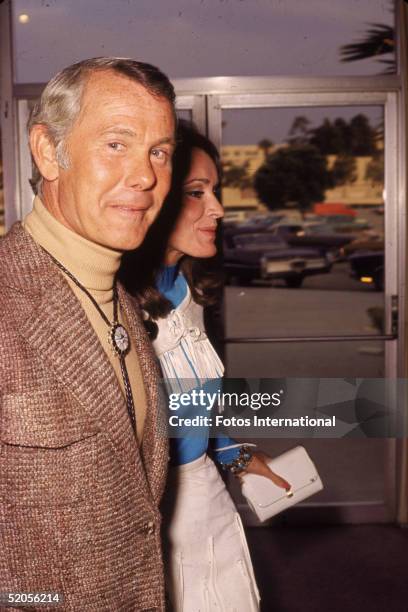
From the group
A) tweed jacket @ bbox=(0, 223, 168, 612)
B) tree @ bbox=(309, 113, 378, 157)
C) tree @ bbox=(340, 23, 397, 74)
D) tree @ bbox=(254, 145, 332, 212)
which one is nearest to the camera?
tweed jacket @ bbox=(0, 223, 168, 612)

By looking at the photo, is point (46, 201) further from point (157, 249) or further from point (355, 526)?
point (355, 526)

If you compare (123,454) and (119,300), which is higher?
(119,300)

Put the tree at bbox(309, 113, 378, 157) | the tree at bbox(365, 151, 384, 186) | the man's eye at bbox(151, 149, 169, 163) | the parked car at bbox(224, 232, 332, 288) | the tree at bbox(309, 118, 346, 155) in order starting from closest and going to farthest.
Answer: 1. the man's eye at bbox(151, 149, 169, 163)
2. the tree at bbox(365, 151, 384, 186)
3. the parked car at bbox(224, 232, 332, 288)
4. the tree at bbox(309, 113, 378, 157)
5. the tree at bbox(309, 118, 346, 155)

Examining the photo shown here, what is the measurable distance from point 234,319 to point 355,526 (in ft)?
20.3

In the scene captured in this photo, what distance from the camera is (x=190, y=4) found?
2680mm

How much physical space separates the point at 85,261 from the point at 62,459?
0.26 metres

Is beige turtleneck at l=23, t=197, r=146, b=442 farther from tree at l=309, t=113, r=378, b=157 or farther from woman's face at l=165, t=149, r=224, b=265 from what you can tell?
tree at l=309, t=113, r=378, b=157

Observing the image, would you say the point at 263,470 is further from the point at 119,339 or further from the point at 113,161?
the point at 113,161

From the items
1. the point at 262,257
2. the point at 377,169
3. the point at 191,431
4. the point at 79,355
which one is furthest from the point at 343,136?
the point at 79,355

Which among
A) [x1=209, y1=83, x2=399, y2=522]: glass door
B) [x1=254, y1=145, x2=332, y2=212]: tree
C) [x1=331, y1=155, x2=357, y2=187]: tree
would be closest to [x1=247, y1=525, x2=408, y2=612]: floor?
[x1=209, y1=83, x2=399, y2=522]: glass door

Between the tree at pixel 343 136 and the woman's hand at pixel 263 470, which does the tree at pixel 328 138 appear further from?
the woman's hand at pixel 263 470

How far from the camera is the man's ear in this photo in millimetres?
868

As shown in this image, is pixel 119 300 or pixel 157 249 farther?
pixel 157 249

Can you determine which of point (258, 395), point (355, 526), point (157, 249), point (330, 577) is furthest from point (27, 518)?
point (355, 526)
